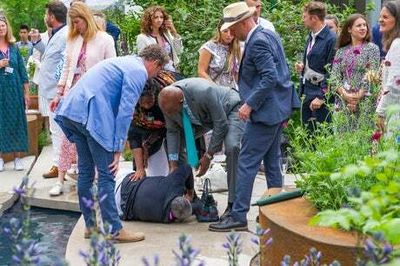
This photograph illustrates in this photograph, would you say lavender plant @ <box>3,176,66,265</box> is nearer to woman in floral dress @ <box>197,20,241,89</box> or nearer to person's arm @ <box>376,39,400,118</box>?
person's arm @ <box>376,39,400,118</box>

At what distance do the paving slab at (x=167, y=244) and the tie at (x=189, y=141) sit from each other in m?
0.49

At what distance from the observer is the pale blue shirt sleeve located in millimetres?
5574

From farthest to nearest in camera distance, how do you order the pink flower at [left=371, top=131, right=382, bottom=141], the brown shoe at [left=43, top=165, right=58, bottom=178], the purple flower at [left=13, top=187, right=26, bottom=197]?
the brown shoe at [left=43, top=165, right=58, bottom=178] → the pink flower at [left=371, top=131, right=382, bottom=141] → the purple flower at [left=13, top=187, right=26, bottom=197]

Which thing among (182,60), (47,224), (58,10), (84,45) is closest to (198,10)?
(182,60)

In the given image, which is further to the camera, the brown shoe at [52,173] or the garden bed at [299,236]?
the brown shoe at [52,173]

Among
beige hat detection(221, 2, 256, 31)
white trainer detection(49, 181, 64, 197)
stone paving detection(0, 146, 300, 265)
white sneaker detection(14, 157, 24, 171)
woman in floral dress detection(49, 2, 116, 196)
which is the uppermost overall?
beige hat detection(221, 2, 256, 31)

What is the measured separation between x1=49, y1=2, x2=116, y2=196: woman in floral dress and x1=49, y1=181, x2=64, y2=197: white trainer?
790 millimetres

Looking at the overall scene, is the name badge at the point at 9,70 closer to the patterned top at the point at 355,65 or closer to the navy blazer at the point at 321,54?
the navy blazer at the point at 321,54

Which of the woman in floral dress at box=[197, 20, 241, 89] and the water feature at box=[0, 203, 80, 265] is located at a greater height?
the woman in floral dress at box=[197, 20, 241, 89]

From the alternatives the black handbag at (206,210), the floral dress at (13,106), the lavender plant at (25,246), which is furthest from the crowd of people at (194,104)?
the lavender plant at (25,246)

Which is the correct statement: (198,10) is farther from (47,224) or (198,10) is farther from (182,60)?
(47,224)

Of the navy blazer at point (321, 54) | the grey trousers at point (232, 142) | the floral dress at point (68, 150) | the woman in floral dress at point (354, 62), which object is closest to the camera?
the grey trousers at point (232, 142)

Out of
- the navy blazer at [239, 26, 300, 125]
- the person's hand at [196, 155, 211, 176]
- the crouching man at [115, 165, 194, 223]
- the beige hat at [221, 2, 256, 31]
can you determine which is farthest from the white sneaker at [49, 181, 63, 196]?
the beige hat at [221, 2, 256, 31]

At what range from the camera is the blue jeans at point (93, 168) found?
571 cm
